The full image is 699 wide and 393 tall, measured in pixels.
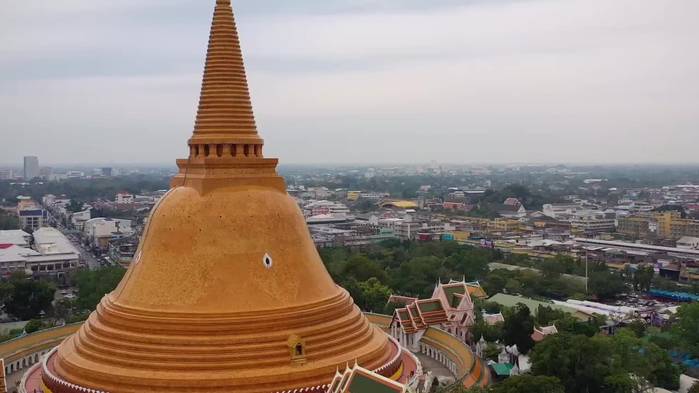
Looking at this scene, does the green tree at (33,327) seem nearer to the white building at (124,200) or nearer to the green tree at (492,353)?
the green tree at (492,353)

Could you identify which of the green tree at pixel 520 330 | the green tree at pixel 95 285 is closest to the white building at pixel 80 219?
the green tree at pixel 95 285

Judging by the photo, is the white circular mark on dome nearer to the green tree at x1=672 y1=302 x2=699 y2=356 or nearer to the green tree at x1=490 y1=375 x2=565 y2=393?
the green tree at x1=490 y1=375 x2=565 y2=393

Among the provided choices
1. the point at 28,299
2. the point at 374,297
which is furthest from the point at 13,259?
the point at 374,297

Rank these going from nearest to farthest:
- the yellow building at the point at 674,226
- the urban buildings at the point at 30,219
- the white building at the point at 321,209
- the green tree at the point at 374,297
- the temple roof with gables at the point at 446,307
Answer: the temple roof with gables at the point at 446,307 → the green tree at the point at 374,297 → the yellow building at the point at 674,226 → the urban buildings at the point at 30,219 → the white building at the point at 321,209

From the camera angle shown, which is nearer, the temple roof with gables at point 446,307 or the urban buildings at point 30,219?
the temple roof with gables at point 446,307

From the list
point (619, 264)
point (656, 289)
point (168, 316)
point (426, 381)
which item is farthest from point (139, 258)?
point (619, 264)

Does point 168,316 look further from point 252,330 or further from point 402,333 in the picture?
point 402,333

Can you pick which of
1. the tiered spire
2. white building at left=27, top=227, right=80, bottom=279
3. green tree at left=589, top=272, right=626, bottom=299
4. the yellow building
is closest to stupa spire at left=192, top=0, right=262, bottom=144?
the tiered spire
